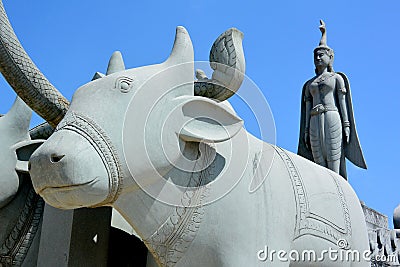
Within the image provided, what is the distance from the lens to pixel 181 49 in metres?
2.50

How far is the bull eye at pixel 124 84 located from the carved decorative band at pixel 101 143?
0.20 metres

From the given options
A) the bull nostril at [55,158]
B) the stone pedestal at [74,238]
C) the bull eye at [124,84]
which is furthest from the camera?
the stone pedestal at [74,238]

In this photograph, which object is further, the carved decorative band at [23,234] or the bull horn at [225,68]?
the carved decorative band at [23,234]

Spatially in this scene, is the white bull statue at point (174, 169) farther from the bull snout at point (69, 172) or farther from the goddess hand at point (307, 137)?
the goddess hand at point (307, 137)

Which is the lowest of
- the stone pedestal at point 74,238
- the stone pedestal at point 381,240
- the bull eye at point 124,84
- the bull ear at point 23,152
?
the stone pedestal at point 74,238

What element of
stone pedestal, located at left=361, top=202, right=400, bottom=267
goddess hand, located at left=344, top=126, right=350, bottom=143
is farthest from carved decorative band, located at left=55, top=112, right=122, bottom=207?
goddess hand, located at left=344, top=126, right=350, bottom=143

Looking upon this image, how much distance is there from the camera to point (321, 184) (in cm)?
299

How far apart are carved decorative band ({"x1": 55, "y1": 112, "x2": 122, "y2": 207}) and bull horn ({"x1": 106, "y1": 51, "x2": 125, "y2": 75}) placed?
2.57 feet

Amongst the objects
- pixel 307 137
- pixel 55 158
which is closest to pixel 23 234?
pixel 55 158

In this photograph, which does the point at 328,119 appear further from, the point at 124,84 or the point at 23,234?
the point at 124,84

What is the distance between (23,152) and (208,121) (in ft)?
3.58

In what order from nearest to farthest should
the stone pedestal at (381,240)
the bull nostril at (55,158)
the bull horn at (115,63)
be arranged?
the bull nostril at (55,158)
the bull horn at (115,63)
the stone pedestal at (381,240)

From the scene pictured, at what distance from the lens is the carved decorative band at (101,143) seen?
218 cm

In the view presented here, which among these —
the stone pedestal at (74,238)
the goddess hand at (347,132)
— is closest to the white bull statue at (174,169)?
the stone pedestal at (74,238)
